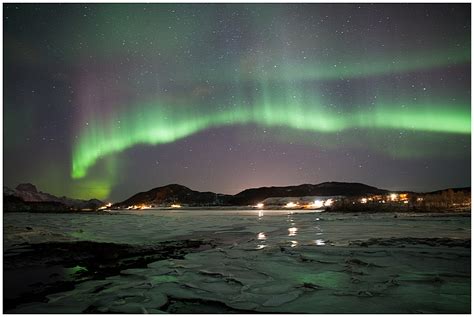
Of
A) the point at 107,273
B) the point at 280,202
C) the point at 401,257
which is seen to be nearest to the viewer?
the point at 107,273

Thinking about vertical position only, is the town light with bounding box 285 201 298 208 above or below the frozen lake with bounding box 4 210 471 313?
below

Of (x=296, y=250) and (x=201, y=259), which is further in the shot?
(x=296, y=250)

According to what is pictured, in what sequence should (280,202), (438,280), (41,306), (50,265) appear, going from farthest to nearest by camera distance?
(280,202), (50,265), (438,280), (41,306)

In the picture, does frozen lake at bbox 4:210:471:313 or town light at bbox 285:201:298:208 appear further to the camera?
town light at bbox 285:201:298:208

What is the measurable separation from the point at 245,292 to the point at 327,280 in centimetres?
192

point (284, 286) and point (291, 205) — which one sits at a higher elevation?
point (284, 286)

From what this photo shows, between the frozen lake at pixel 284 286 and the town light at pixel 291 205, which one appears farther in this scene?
the town light at pixel 291 205

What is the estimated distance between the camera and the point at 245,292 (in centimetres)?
592

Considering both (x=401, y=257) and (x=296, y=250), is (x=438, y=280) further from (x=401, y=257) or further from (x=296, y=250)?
(x=296, y=250)

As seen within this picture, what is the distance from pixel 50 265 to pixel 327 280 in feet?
23.9

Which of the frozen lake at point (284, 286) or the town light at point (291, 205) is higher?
the frozen lake at point (284, 286)

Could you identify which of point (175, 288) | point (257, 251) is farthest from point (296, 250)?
point (175, 288)

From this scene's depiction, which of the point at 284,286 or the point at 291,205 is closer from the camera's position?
the point at 284,286

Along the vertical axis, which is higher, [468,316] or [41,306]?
[41,306]
